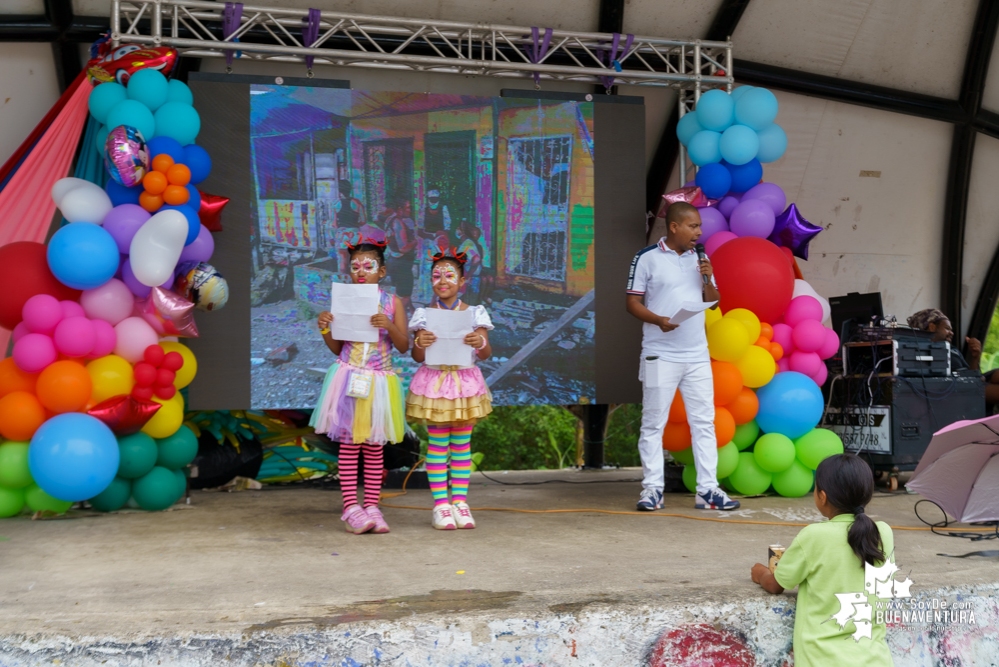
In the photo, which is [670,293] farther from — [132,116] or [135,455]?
[132,116]

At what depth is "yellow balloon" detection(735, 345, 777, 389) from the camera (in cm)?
557

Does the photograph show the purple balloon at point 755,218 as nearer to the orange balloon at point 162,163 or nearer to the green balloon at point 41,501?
the orange balloon at point 162,163

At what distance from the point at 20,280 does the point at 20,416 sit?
779 millimetres

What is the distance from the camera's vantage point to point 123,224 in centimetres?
513

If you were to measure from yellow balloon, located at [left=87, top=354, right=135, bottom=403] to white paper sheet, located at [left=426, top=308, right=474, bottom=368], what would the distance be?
186cm

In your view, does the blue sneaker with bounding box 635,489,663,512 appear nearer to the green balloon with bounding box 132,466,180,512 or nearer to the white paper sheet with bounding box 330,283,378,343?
the white paper sheet with bounding box 330,283,378,343

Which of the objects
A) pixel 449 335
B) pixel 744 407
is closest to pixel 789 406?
pixel 744 407

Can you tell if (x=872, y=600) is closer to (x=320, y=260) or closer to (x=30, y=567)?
(x=30, y=567)

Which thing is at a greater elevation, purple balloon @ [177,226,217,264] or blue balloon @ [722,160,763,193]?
blue balloon @ [722,160,763,193]

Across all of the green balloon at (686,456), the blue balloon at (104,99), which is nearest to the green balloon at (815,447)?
the green balloon at (686,456)

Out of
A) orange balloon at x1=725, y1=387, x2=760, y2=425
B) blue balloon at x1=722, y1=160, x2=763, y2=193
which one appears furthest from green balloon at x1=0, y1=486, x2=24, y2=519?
blue balloon at x1=722, y1=160, x2=763, y2=193

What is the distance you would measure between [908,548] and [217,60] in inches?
221

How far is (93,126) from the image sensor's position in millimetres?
5895

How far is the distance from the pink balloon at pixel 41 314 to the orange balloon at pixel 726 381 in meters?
3.87
